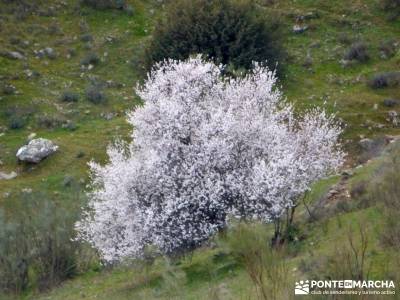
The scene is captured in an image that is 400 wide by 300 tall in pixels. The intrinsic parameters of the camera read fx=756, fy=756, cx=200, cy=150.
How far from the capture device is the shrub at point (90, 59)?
38750 mm

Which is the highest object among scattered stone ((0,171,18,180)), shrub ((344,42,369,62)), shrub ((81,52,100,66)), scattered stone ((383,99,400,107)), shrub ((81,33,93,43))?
shrub ((81,33,93,43))

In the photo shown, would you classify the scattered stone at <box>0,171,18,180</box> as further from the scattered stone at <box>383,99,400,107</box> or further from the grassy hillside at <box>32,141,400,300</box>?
the scattered stone at <box>383,99,400,107</box>

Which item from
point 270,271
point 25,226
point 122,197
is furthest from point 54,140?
point 270,271

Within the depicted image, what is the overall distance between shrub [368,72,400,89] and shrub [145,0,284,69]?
4.49m

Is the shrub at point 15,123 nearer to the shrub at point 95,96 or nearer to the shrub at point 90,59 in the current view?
the shrub at point 95,96

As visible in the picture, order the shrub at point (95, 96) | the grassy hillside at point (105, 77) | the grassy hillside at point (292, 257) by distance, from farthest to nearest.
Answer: the shrub at point (95, 96), the grassy hillside at point (105, 77), the grassy hillside at point (292, 257)

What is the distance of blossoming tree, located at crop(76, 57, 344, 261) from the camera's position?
1833 cm

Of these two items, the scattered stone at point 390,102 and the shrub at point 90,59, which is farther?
the shrub at point 90,59

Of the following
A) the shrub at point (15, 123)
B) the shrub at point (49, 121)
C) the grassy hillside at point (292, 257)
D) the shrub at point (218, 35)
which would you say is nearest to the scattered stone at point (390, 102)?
the shrub at point (218, 35)

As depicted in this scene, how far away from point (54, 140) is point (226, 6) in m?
10.9

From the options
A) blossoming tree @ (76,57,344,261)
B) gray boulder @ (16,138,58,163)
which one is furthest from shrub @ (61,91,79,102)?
blossoming tree @ (76,57,344,261)

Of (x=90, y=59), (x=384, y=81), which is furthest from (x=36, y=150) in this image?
(x=384, y=81)

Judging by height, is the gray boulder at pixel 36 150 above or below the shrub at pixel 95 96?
below

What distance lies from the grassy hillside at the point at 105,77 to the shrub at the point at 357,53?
1.50 feet
